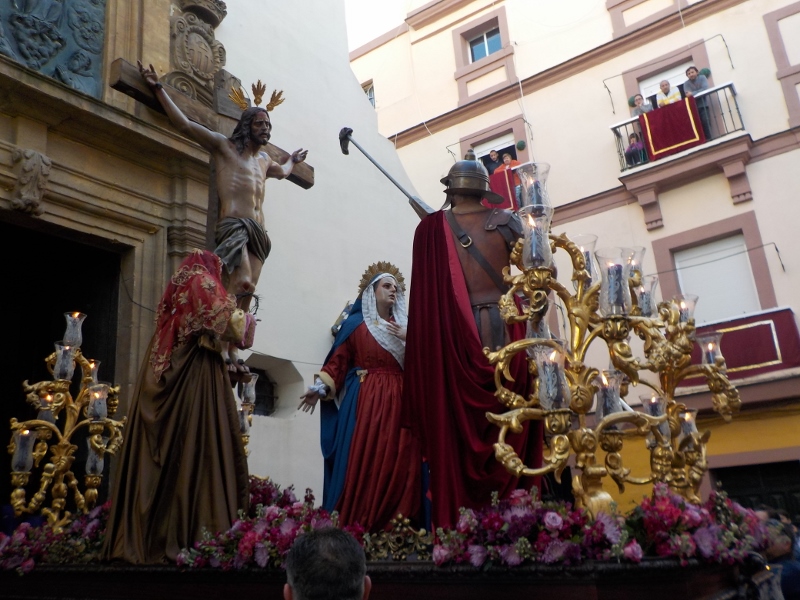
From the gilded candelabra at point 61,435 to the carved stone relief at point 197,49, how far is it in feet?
7.67

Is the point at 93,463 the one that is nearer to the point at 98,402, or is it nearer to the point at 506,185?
the point at 98,402

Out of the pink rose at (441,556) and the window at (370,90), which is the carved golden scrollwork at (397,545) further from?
the window at (370,90)

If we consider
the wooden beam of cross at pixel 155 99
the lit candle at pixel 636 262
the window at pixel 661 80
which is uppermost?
the window at pixel 661 80

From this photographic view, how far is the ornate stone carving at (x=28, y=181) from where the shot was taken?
16.0 ft

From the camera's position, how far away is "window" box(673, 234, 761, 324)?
391 inches

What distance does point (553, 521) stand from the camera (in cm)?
243

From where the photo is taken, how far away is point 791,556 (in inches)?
143

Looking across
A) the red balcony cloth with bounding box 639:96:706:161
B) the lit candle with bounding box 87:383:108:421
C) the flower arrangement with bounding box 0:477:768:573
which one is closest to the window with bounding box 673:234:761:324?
the red balcony cloth with bounding box 639:96:706:161

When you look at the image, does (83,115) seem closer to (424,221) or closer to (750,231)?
(424,221)

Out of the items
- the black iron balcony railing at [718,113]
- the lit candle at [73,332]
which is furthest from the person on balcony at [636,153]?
the lit candle at [73,332]

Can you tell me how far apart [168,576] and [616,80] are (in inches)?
419

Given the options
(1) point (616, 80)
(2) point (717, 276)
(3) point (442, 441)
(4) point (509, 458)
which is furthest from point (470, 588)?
(1) point (616, 80)

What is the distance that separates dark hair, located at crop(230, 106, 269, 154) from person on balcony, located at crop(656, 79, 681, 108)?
768 cm

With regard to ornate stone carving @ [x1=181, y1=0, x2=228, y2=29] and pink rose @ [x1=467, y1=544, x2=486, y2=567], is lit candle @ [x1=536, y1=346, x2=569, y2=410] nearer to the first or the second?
pink rose @ [x1=467, y1=544, x2=486, y2=567]
